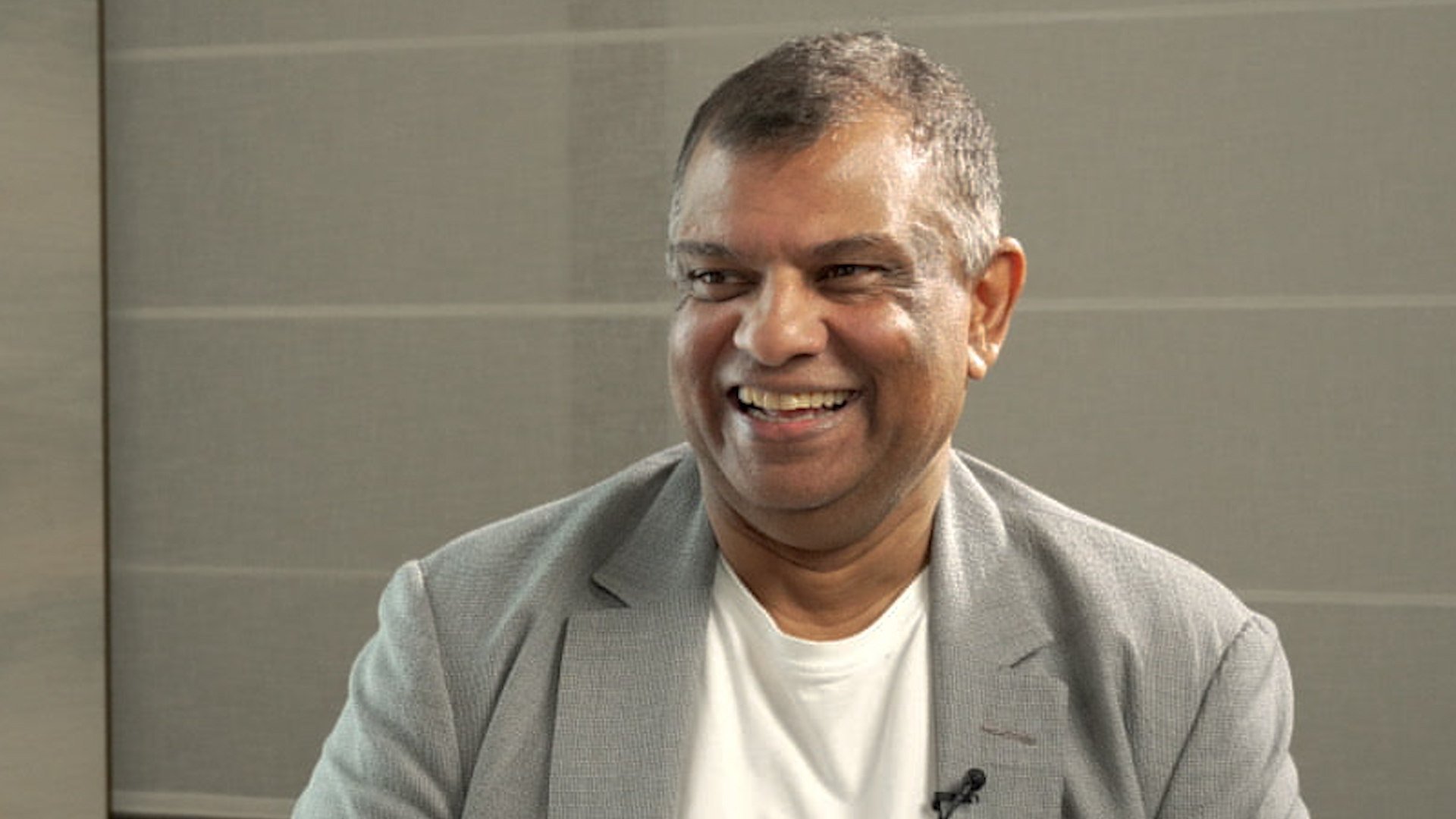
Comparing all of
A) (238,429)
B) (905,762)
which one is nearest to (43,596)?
(238,429)

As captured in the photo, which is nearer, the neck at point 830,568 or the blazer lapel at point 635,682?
the blazer lapel at point 635,682

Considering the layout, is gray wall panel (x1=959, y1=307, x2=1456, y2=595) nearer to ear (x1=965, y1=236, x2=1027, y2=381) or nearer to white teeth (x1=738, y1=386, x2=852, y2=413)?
ear (x1=965, y1=236, x2=1027, y2=381)

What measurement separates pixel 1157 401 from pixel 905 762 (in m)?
1.42

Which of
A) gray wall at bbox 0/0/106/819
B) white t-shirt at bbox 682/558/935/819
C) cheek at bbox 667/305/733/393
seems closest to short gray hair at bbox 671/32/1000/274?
cheek at bbox 667/305/733/393

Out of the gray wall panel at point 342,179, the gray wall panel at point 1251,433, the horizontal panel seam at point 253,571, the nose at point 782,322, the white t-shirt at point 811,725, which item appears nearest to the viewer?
the nose at point 782,322

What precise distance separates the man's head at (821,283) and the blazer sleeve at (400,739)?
0.31 meters

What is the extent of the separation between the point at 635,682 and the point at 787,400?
306 mm

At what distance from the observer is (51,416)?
3207mm

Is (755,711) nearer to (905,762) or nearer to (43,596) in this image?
(905,762)

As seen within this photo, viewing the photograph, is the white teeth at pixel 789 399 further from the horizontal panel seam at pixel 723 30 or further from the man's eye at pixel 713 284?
the horizontal panel seam at pixel 723 30

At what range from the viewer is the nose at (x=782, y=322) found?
149cm

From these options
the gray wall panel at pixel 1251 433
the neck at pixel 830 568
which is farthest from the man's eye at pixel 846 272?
the gray wall panel at pixel 1251 433

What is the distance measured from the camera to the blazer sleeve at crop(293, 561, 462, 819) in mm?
1555

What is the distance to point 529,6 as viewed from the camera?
308cm
